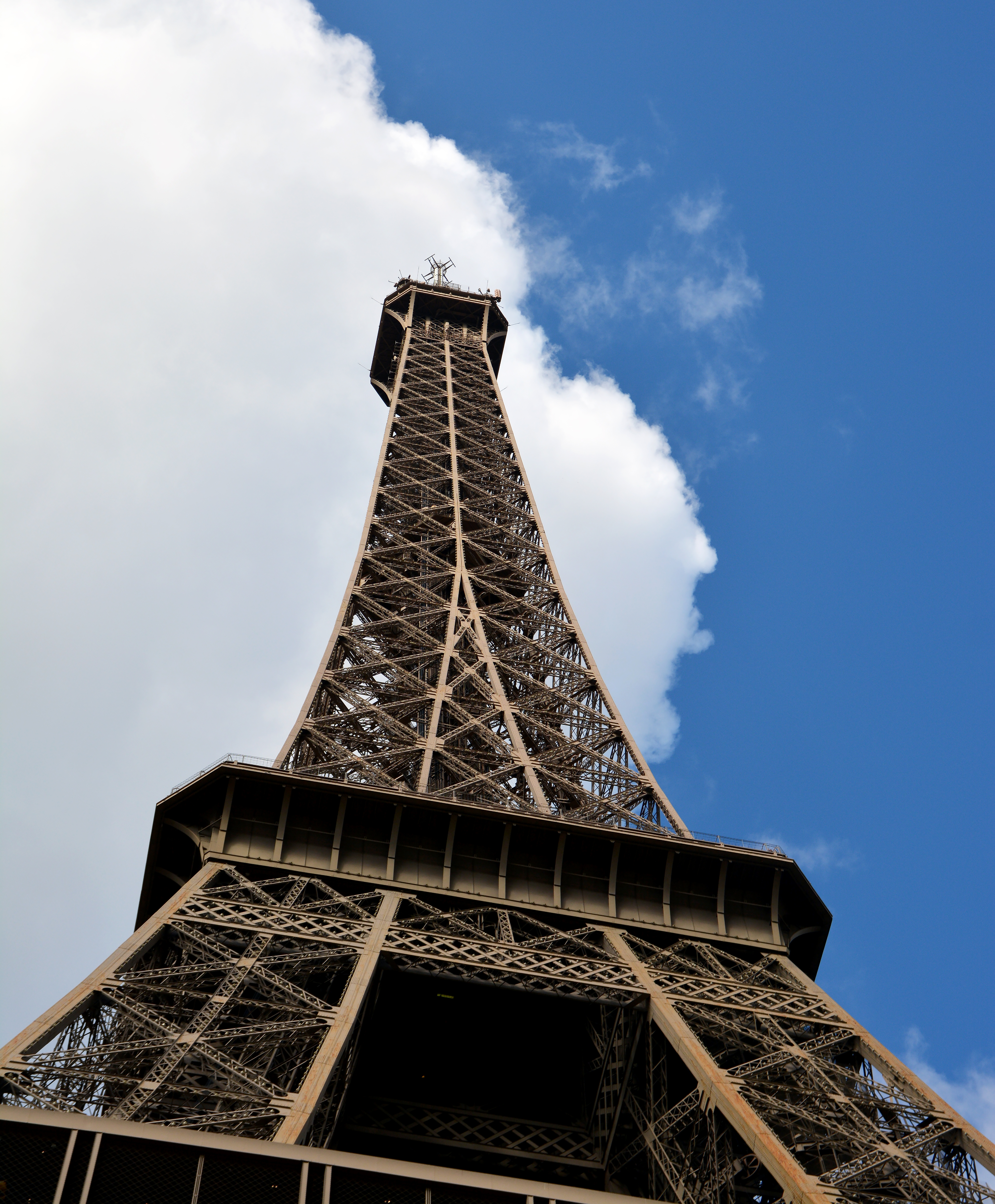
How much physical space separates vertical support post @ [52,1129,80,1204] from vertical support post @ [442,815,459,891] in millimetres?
14380

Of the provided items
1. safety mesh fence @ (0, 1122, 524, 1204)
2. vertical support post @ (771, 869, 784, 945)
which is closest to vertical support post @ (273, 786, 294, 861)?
vertical support post @ (771, 869, 784, 945)

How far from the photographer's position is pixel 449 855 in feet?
101

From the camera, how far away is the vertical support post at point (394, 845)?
3027 cm

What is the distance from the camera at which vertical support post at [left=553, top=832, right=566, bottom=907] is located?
30641mm

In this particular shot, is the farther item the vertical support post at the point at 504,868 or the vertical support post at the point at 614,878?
the vertical support post at the point at 614,878

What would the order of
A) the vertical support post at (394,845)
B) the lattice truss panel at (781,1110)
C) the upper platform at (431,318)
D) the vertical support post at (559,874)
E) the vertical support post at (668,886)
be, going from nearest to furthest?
the lattice truss panel at (781,1110), the vertical support post at (394,845), the vertical support post at (559,874), the vertical support post at (668,886), the upper platform at (431,318)

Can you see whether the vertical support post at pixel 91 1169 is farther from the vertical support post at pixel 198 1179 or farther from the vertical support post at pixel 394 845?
the vertical support post at pixel 394 845

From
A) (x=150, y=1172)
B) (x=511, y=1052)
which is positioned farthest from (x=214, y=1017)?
(x=511, y=1052)

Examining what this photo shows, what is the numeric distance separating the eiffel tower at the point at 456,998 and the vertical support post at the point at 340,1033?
0.06 metres

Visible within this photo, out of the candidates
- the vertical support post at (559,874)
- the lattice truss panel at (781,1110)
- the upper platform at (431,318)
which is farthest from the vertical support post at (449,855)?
the upper platform at (431,318)

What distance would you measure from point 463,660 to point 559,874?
13.9 metres

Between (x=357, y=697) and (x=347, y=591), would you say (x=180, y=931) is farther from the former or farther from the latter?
(x=347, y=591)

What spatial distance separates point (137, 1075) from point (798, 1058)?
11.6m

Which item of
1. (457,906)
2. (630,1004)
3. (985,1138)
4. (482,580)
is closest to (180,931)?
(457,906)
